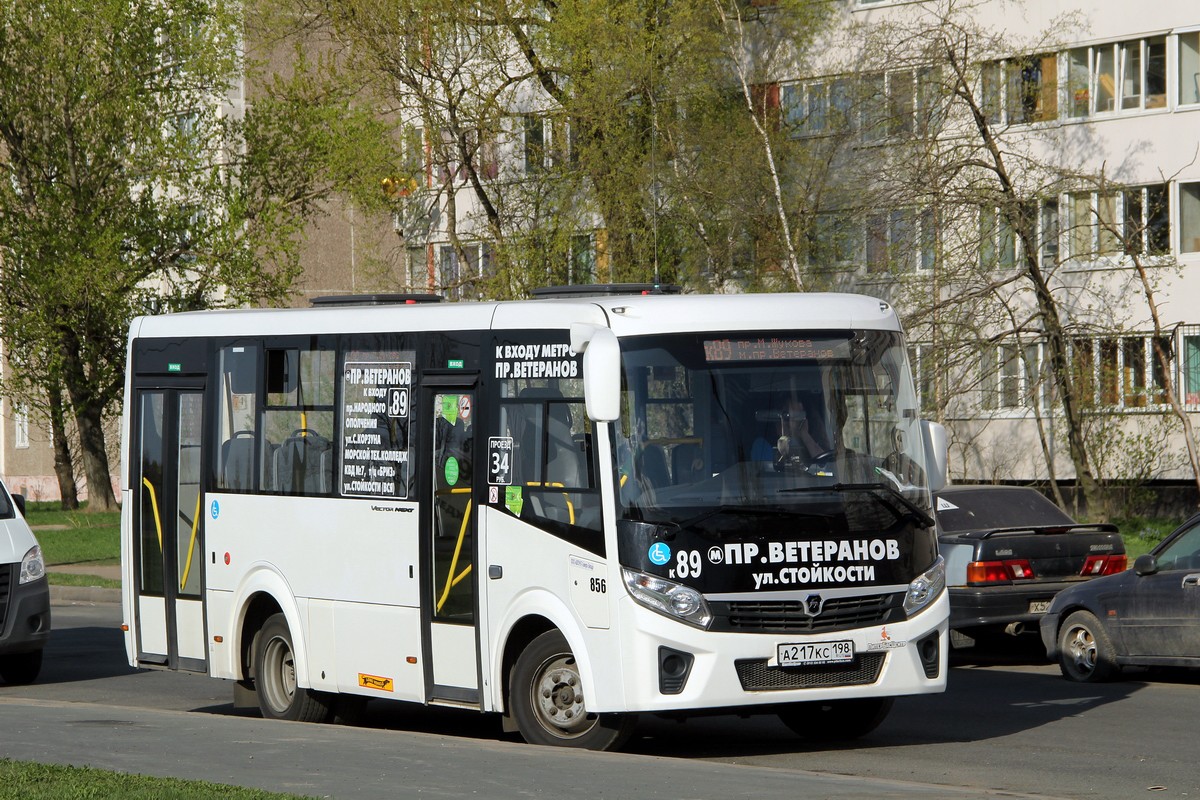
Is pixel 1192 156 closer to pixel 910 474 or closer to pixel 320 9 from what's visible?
pixel 320 9

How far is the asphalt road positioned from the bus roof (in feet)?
8.01

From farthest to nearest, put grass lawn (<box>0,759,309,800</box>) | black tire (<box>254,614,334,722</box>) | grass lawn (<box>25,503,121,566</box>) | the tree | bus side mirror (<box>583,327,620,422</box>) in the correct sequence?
the tree → grass lawn (<box>25,503,121,566</box>) → black tire (<box>254,614,334,722</box>) → bus side mirror (<box>583,327,620,422</box>) → grass lawn (<box>0,759,309,800</box>)

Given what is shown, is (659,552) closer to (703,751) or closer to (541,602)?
(541,602)

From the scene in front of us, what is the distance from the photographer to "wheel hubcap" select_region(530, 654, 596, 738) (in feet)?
34.5

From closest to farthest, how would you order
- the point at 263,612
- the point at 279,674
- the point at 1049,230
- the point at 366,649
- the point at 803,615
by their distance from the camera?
the point at 803,615
the point at 366,649
the point at 279,674
the point at 263,612
the point at 1049,230

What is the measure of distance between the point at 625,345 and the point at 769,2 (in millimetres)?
27606

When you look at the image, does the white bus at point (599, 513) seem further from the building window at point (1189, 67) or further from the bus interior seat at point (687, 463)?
the building window at point (1189, 67)

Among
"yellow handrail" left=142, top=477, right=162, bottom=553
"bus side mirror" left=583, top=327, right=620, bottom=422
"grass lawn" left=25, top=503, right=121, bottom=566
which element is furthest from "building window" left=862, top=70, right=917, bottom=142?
"bus side mirror" left=583, top=327, right=620, bottom=422

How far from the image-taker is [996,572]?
15.0m

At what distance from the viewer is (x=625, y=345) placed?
34.0ft

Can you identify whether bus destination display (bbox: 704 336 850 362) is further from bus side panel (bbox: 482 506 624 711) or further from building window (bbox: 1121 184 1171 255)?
building window (bbox: 1121 184 1171 255)

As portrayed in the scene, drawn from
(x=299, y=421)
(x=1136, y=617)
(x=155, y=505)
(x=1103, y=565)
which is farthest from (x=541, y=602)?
(x=1103, y=565)

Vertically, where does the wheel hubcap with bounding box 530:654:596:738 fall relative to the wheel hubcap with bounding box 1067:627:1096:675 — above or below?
above

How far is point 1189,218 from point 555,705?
28.0 meters
